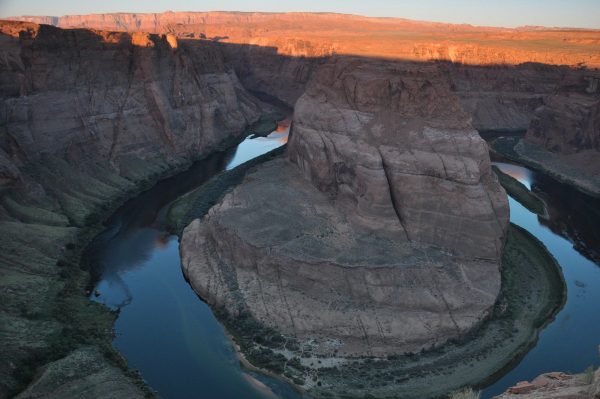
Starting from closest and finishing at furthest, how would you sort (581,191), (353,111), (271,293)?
(271,293) < (353,111) < (581,191)

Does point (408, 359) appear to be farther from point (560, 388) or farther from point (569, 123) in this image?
point (569, 123)

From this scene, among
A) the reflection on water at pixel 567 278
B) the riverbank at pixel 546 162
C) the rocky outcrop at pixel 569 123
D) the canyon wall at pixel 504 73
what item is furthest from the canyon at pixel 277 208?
the canyon wall at pixel 504 73

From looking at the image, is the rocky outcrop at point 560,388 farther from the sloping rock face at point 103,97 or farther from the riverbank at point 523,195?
the sloping rock face at point 103,97

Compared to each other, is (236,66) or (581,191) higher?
(236,66)

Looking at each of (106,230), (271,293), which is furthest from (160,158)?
(271,293)

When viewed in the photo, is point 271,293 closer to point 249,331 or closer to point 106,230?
point 249,331

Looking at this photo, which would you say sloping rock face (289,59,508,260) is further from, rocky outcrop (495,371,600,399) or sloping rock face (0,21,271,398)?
sloping rock face (0,21,271,398)
